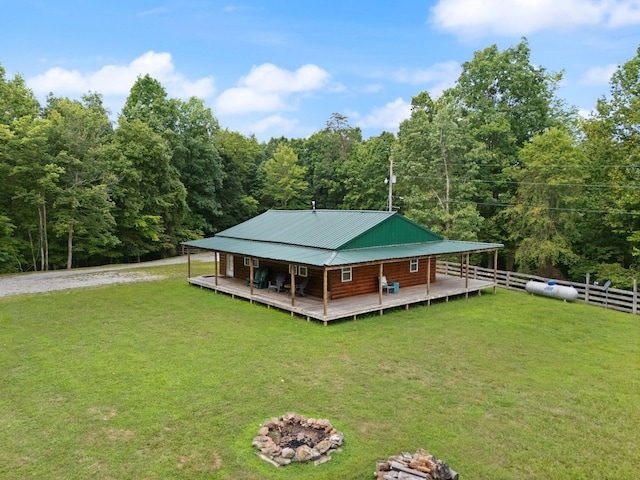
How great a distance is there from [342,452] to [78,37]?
2143 centimetres

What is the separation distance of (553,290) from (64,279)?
819 inches

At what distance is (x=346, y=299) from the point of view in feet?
46.4

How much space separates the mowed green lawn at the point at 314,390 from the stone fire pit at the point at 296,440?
0.16 m

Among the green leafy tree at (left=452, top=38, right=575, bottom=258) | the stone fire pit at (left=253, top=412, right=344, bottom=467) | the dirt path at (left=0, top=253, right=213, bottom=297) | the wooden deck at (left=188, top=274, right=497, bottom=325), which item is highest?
the green leafy tree at (left=452, top=38, right=575, bottom=258)

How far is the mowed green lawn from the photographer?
5598mm

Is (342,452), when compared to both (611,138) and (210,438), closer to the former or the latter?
(210,438)

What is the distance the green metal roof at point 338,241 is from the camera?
13.5m

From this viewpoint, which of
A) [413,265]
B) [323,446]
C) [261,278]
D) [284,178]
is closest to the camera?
[323,446]

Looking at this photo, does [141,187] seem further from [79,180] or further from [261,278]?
[261,278]

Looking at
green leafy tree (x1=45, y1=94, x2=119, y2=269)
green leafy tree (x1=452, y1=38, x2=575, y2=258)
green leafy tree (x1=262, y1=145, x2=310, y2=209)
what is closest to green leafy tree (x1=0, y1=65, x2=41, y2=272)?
green leafy tree (x1=45, y1=94, x2=119, y2=269)

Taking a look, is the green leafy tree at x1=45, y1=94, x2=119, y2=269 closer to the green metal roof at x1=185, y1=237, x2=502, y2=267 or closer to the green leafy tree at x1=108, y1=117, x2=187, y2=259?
the green leafy tree at x1=108, y1=117, x2=187, y2=259

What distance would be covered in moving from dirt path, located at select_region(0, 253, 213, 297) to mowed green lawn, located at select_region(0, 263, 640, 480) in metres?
3.99

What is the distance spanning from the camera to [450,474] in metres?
5.01

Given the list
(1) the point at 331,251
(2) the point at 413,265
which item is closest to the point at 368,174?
(2) the point at 413,265
